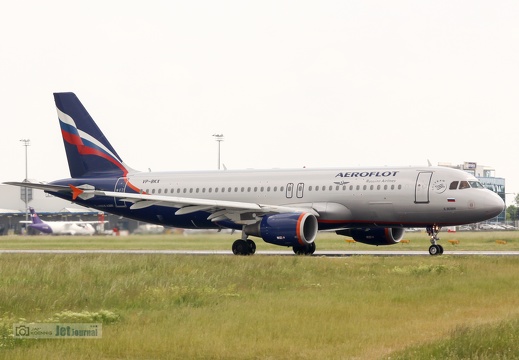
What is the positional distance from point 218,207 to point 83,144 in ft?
35.3

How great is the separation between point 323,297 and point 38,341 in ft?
25.0

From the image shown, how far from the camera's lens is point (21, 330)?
15.2m

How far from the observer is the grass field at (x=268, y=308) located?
13.9 m

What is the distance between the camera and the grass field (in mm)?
13914

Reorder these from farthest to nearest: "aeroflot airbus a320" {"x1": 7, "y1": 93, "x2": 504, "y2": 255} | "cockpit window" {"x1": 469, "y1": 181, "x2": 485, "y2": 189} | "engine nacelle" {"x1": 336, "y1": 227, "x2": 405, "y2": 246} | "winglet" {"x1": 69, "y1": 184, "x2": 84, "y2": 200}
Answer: "winglet" {"x1": 69, "y1": 184, "x2": 84, "y2": 200}, "engine nacelle" {"x1": 336, "y1": 227, "x2": 405, "y2": 246}, "cockpit window" {"x1": 469, "y1": 181, "x2": 485, "y2": 189}, "aeroflot airbus a320" {"x1": 7, "y1": 93, "x2": 504, "y2": 255}

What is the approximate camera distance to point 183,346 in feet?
46.6

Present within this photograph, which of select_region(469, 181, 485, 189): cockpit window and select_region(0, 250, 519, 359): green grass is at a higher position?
select_region(469, 181, 485, 189): cockpit window

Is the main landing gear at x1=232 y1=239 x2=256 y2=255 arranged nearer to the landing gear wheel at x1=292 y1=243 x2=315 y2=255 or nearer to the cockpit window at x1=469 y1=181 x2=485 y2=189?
the landing gear wheel at x1=292 y1=243 x2=315 y2=255

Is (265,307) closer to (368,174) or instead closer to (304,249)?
(368,174)

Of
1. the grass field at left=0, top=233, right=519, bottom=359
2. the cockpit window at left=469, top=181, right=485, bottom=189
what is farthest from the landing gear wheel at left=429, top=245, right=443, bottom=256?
the grass field at left=0, top=233, right=519, bottom=359

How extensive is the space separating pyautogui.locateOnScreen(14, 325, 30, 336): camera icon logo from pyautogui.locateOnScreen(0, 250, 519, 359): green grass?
25 cm

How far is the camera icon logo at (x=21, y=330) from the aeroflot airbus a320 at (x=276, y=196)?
21.3 m

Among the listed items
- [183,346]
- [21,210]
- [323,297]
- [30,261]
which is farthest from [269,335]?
[21,210]

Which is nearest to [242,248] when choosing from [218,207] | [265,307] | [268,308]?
[218,207]
